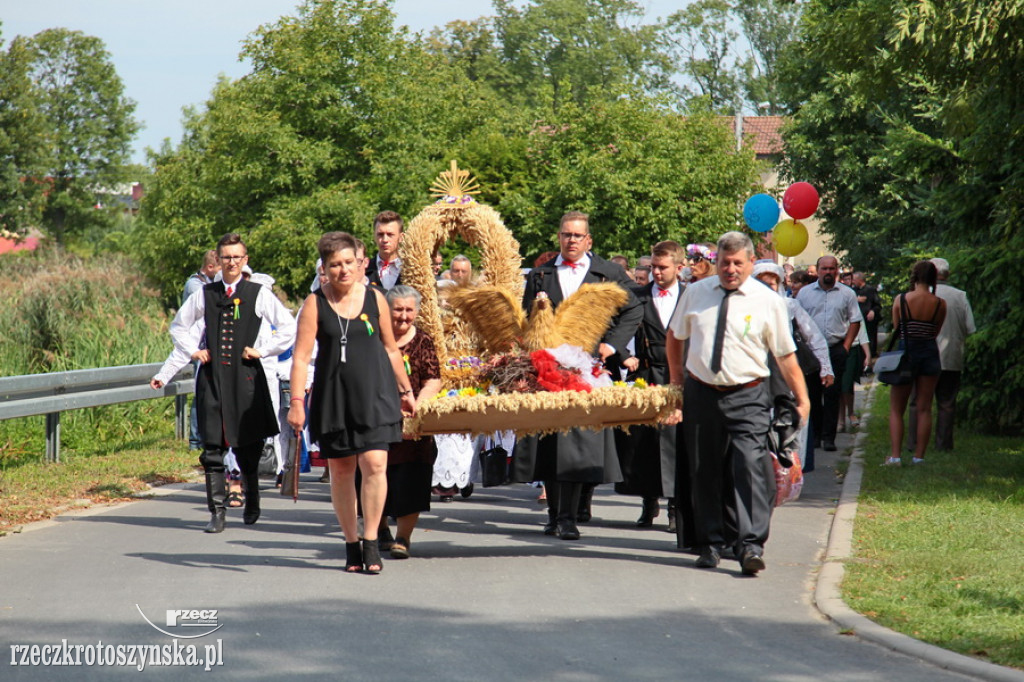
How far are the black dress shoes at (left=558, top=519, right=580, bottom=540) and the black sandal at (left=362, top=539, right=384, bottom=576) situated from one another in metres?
1.71

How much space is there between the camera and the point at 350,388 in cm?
762

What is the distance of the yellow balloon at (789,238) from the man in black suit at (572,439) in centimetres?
792

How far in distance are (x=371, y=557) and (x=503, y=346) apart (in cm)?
169

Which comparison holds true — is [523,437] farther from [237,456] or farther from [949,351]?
[949,351]

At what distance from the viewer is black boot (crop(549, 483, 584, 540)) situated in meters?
9.07

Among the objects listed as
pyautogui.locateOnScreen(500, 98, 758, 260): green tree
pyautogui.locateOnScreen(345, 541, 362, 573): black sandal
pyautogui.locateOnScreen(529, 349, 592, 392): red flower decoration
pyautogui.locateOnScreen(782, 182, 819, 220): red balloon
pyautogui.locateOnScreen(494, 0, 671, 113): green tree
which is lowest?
pyautogui.locateOnScreen(345, 541, 362, 573): black sandal

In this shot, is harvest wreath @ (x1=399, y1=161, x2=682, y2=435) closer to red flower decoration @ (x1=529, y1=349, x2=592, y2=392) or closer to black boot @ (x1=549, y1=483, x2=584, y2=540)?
red flower decoration @ (x1=529, y1=349, x2=592, y2=392)

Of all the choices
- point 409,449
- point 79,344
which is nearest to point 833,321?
point 409,449

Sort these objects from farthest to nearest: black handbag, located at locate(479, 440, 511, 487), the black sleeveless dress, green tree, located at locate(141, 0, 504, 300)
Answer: green tree, located at locate(141, 0, 504, 300), black handbag, located at locate(479, 440, 511, 487), the black sleeveless dress

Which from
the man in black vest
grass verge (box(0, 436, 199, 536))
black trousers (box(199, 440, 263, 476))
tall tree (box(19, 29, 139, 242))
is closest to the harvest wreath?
the man in black vest

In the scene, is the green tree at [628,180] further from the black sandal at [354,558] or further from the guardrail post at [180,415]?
the black sandal at [354,558]

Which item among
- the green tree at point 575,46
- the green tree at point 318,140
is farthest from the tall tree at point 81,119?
the green tree at point 318,140

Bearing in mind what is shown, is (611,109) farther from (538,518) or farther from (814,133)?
(538,518)

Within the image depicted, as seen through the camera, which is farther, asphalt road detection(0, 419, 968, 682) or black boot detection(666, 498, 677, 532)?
black boot detection(666, 498, 677, 532)
